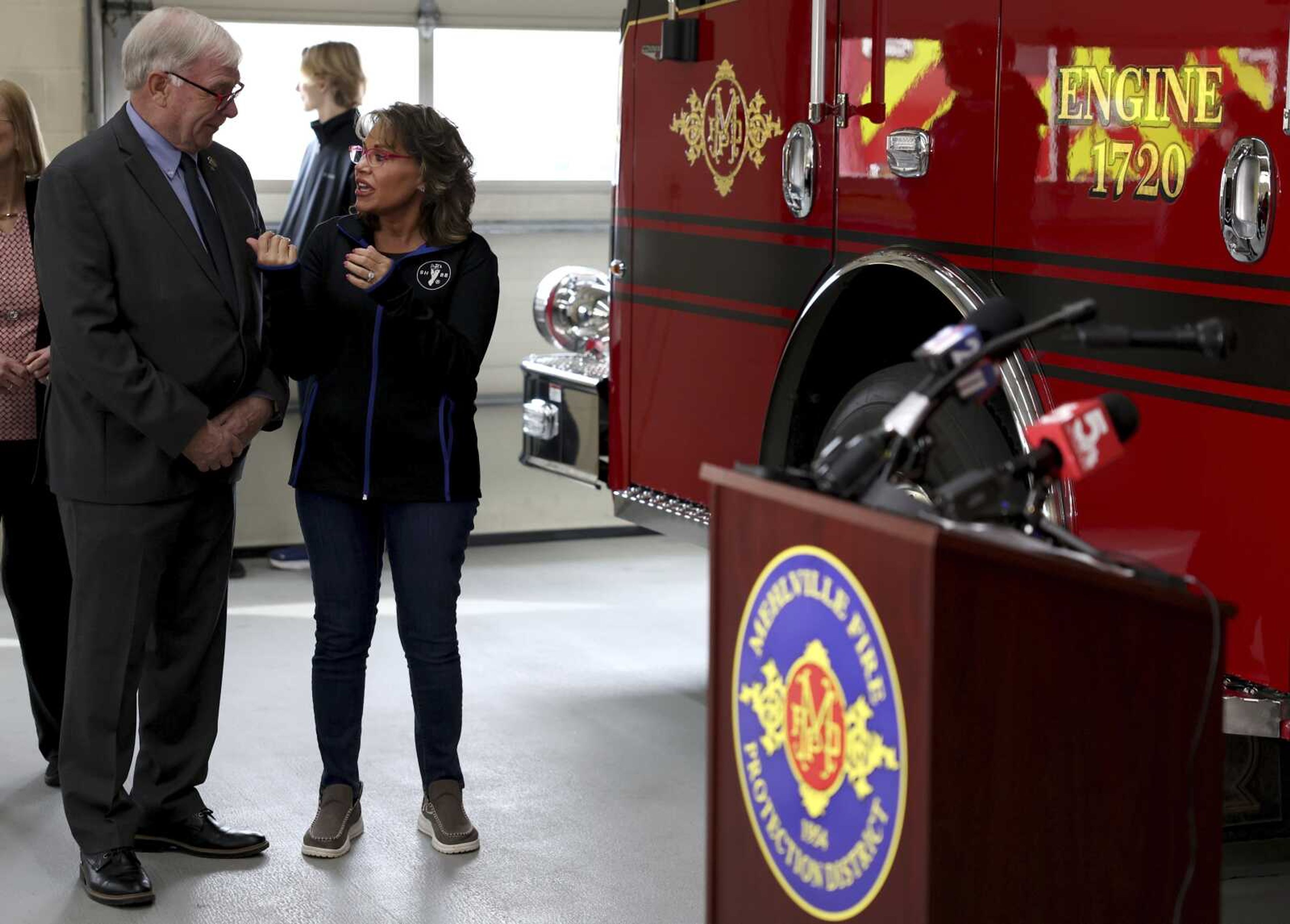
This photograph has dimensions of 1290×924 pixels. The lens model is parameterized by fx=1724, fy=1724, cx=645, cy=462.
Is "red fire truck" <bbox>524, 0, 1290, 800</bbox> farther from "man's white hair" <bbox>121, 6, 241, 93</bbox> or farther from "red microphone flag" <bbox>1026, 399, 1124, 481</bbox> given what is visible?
"man's white hair" <bbox>121, 6, 241, 93</bbox>

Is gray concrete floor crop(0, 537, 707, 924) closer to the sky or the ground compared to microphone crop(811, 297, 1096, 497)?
closer to the ground

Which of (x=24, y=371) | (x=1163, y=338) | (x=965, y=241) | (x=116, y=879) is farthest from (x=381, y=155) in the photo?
(x=1163, y=338)

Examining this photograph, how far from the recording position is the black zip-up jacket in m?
3.31

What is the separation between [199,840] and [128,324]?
1.07m

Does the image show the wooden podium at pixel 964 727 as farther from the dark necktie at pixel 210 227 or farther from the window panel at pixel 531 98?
the window panel at pixel 531 98

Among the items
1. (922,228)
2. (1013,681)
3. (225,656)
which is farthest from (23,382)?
(1013,681)

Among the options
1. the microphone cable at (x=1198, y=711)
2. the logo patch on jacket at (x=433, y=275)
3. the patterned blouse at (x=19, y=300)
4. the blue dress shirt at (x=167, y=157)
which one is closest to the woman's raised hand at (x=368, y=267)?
the logo patch on jacket at (x=433, y=275)

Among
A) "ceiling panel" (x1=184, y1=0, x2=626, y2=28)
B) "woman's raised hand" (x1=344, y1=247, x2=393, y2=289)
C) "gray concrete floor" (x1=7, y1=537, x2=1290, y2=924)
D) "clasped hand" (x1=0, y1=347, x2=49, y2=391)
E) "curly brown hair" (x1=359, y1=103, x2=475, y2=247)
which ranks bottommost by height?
"gray concrete floor" (x1=7, y1=537, x2=1290, y2=924)

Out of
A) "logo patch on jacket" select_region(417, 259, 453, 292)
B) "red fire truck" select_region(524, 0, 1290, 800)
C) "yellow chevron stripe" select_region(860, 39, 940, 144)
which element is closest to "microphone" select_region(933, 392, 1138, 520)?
"red fire truck" select_region(524, 0, 1290, 800)

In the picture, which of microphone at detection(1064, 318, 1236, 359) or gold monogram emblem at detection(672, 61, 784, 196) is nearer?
microphone at detection(1064, 318, 1236, 359)

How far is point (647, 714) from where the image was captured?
14.9 ft

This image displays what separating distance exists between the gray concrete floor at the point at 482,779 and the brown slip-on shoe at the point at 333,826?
3 cm

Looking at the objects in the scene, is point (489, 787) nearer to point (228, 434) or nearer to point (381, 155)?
point (228, 434)

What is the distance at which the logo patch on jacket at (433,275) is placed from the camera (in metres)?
3.34
